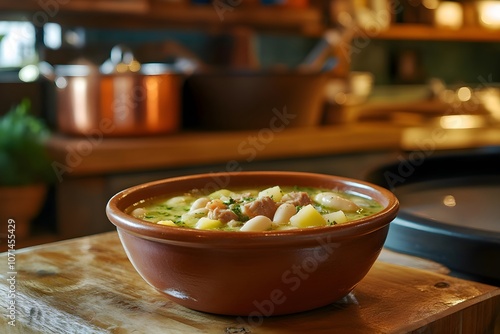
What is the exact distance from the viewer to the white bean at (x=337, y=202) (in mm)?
889

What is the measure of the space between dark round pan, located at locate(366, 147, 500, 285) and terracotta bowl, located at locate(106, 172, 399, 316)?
0.22 metres

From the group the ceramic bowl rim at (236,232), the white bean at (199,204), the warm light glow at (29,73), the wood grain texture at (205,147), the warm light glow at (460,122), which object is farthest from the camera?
the warm light glow at (460,122)

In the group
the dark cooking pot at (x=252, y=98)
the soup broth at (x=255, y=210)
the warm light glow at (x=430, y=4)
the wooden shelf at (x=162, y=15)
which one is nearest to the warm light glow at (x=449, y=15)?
the warm light glow at (x=430, y=4)

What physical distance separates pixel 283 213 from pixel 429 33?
15.1ft

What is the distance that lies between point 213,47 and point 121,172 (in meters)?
1.72

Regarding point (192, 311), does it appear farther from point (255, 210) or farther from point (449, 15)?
point (449, 15)

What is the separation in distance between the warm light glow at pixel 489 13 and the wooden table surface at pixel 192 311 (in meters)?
5.19

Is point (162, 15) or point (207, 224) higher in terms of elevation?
point (162, 15)

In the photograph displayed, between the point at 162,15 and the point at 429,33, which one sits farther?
the point at 429,33

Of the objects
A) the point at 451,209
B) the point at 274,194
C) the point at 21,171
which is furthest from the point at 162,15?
the point at 274,194

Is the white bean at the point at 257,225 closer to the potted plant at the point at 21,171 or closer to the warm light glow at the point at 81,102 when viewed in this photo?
the potted plant at the point at 21,171

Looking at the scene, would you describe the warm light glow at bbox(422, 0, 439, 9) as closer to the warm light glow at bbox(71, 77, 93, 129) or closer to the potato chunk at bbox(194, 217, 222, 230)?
the warm light glow at bbox(71, 77, 93, 129)

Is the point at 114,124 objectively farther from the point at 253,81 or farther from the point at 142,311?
the point at 142,311

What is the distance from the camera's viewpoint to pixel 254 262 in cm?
72
